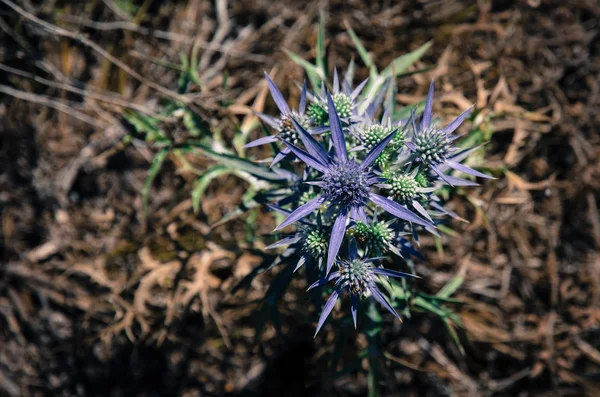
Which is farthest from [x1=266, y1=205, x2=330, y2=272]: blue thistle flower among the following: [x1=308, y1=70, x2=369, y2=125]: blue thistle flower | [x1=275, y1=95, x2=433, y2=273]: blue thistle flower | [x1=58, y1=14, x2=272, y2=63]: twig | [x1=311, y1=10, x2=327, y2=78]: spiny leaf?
[x1=58, y1=14, x2=272, y2=63]: twig

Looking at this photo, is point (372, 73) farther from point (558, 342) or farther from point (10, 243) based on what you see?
point (10, 243)

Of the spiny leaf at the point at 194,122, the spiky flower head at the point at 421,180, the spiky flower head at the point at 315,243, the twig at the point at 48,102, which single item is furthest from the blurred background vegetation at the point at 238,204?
the spiky flower head at the point at 421,180

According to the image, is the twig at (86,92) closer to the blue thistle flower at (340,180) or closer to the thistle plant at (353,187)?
the thistle plant at (353,187)

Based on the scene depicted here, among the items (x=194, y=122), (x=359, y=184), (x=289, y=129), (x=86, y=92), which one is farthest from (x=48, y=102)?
(x=359, y=184)

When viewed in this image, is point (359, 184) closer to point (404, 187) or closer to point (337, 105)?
point (404, 187)

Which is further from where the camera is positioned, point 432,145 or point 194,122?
point 194,122
